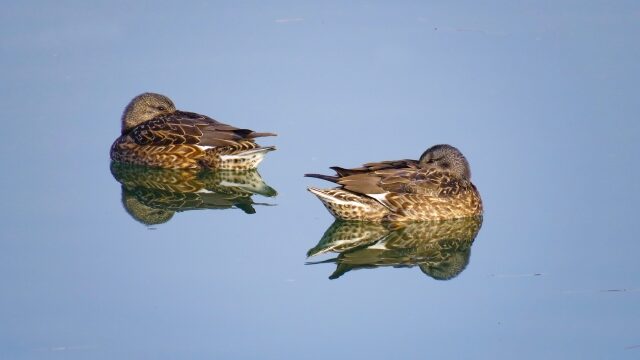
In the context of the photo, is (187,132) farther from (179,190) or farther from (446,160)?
(446,160)

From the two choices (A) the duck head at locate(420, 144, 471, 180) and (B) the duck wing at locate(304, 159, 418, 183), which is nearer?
(B) the duck wing at locate(304, 159, 418, 183)

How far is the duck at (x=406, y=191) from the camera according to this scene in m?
13.7

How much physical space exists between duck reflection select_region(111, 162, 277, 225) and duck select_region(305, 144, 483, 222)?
0.99m

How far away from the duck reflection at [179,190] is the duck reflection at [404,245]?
1221mm

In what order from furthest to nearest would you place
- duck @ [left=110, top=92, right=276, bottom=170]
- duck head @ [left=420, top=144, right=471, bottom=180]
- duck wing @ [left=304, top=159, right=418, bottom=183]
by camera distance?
duck @ [left=110, top=92, right=276, bottom=170], duck head @ [left=420, top=144, right=471, bottom=180], duck wing @ [left=304, top=159, right=418, bottom=183]

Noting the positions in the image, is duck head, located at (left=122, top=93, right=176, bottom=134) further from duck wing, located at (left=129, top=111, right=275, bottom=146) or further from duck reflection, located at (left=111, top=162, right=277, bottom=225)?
duck reflection, located at (left=111, top=162, right=277, bottom=225)

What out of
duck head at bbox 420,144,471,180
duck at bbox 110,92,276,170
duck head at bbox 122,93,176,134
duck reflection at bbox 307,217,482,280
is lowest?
duck reflection at bbox 307,217,482,280

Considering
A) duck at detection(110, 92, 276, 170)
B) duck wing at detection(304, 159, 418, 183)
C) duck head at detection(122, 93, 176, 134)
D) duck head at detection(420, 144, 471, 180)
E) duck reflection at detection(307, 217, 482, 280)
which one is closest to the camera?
duck reflection at detection(307, 217, 482, 280)

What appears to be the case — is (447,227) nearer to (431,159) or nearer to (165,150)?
(431,159)

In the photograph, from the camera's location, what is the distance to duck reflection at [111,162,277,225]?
14.3m

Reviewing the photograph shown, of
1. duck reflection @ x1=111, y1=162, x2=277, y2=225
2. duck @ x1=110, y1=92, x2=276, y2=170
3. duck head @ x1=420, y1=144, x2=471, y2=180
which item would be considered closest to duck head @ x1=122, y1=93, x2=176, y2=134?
duck @ x1=110, y1=92, x2=276, y2=170

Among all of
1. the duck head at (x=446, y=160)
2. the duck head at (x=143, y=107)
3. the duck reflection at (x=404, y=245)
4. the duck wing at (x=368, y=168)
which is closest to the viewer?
the duck reflection at (x=404, y=245)

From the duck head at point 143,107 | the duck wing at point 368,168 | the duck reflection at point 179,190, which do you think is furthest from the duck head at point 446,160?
the duck head at point 143,107

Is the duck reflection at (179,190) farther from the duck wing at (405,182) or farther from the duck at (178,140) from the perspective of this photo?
the duck wing at (405,182)
